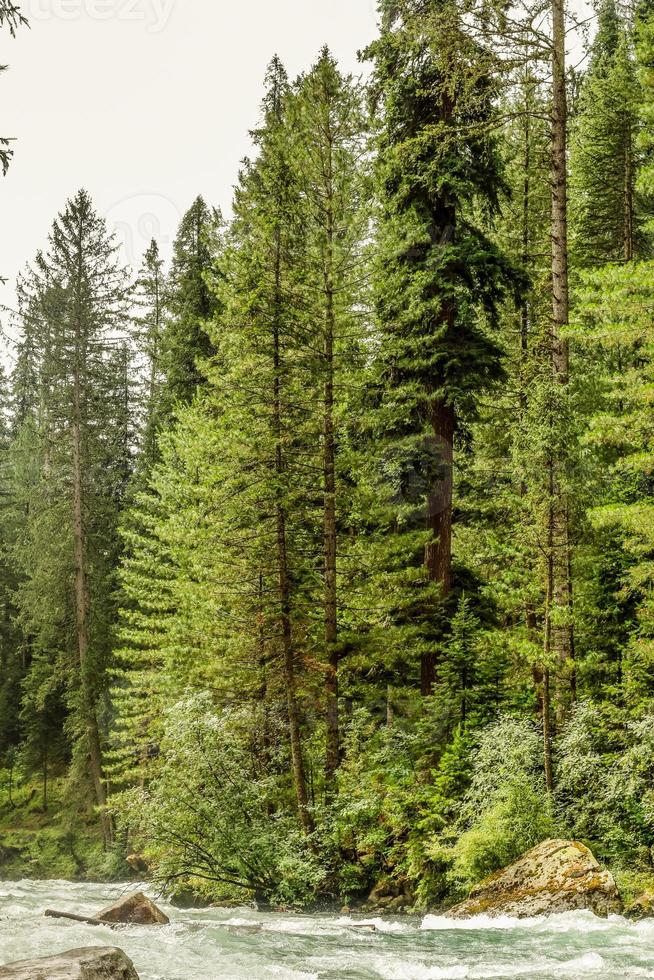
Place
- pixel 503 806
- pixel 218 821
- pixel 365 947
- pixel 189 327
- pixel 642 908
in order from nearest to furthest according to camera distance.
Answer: pixel 365 947
pixel 642 908
pixel 503 806
pixel 218 821
pixel 189 327

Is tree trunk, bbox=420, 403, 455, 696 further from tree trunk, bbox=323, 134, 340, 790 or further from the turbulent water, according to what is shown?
the turbulent water

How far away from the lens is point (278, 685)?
1720 cm

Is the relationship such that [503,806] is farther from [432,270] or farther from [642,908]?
[432,270]

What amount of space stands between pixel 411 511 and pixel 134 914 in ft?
31.3

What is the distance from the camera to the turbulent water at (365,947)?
7.86 metres

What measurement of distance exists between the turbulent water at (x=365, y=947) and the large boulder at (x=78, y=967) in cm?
92

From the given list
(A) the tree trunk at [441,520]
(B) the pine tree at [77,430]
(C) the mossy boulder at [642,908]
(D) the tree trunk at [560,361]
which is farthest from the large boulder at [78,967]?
(B) the pine tree at [77,430]

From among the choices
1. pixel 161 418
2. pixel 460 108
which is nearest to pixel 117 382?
pixel 161 418

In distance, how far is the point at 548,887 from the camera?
10.2 m

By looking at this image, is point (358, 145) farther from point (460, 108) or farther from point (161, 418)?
point (161, 418)

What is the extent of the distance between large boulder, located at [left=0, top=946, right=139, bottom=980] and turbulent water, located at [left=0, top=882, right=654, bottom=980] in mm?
920

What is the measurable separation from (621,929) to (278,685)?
934cm

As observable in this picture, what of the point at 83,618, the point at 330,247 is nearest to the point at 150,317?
the point at 83,618

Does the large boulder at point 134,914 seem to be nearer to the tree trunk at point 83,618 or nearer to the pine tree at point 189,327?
the tree trunk at point 83,618
